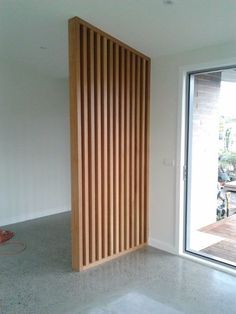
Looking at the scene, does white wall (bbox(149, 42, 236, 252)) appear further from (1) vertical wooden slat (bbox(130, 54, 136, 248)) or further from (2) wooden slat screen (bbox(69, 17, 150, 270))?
(1) vertical wooden slat (bbox(130, 54, 136, 248))

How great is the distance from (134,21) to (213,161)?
278 cm

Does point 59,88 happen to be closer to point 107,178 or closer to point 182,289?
point 107,178

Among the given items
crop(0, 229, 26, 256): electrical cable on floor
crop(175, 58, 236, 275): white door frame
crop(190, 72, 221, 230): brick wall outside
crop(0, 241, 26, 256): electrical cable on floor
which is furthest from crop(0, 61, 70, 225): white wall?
crop(175, 58, 236, 275): white door frame

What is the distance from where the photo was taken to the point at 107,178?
11.2 ft

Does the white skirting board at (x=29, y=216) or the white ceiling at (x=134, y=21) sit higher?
the white ceiling at (x=134, y=21)

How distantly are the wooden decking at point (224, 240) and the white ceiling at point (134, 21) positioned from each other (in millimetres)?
2525

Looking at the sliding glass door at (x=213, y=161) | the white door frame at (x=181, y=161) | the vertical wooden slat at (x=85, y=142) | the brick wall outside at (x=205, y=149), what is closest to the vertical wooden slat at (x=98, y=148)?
the vertical wooden slat at (x=85, y=142)

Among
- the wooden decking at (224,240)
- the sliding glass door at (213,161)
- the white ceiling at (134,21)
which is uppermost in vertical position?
the white ceiling at (134,21)

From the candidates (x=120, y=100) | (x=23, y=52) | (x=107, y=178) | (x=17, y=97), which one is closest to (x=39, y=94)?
(x=17, y=97)

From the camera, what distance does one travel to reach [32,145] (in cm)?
506

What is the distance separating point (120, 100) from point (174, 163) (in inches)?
40.5

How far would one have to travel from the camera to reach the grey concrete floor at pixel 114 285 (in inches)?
99.0

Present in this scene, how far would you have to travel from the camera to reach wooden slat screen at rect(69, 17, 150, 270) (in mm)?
3055

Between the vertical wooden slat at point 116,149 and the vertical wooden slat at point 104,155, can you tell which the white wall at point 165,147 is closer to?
the vertical wooden slat at point 116,149
